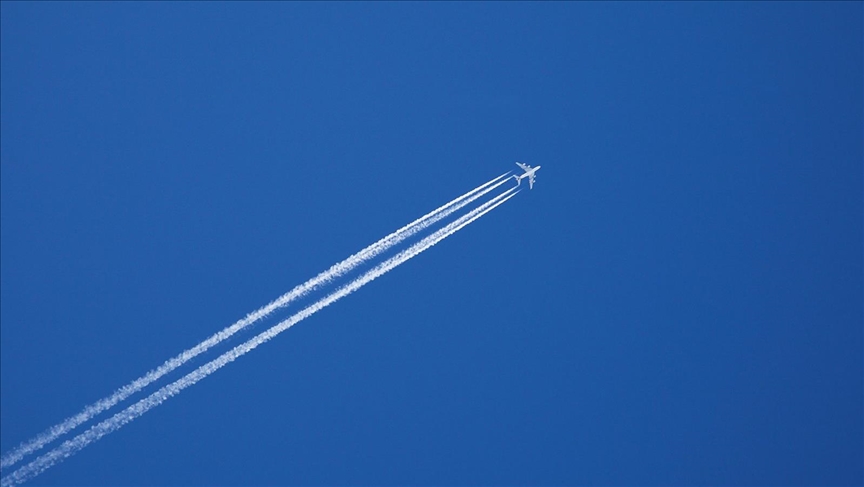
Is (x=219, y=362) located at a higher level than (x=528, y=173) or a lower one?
lower

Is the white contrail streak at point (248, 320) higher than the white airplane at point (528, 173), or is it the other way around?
the white airplane at point (528, 173)

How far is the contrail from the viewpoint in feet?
12.9

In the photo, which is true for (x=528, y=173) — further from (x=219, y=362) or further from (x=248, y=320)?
(x=219, y=362)

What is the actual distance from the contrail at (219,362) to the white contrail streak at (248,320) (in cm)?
7

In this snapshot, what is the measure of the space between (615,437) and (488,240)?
1543mm

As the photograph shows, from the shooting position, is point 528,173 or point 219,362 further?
point 528,173

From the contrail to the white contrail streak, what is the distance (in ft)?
0.22

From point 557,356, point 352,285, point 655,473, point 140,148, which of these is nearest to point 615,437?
point 655,473

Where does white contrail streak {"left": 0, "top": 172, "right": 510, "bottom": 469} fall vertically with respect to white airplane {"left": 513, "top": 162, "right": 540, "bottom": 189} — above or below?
below

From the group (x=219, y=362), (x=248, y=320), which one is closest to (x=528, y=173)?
(x=248, y=320)

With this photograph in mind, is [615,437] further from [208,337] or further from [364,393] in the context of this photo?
[208,337]

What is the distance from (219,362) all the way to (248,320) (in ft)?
0.95

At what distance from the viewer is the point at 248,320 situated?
412cm

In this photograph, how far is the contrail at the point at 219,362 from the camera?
3924 millimetres
